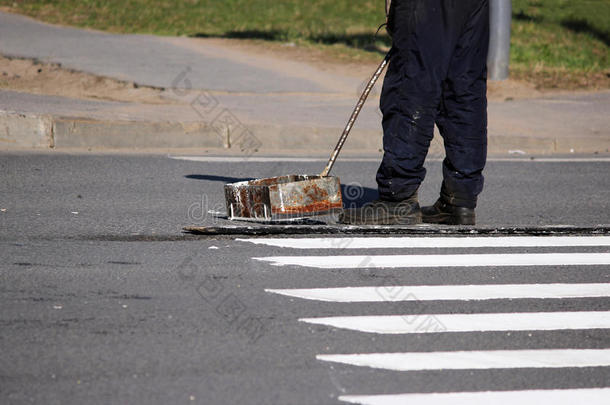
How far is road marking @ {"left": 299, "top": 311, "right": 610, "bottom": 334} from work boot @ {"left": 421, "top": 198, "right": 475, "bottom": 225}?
71.3 inches

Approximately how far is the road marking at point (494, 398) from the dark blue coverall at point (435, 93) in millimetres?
2511

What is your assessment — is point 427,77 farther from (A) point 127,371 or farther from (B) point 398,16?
(A) point 127,371

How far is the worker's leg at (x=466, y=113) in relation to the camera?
5590mm

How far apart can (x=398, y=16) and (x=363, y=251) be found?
141cm

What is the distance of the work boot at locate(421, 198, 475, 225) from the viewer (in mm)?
5910

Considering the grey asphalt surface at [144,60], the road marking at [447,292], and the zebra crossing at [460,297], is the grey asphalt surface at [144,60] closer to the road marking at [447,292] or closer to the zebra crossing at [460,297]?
the zebra crossing at [460,297]

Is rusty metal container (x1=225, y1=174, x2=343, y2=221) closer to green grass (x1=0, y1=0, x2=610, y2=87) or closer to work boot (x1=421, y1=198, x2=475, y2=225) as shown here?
work boot (x1=421, y1=198, x2=475, y2=225)

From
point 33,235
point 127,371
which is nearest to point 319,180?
point 33,235

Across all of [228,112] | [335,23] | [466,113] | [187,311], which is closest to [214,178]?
[466,113]

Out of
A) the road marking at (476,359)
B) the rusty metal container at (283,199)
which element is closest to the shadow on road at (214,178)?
the rusty metal container at (283,199)

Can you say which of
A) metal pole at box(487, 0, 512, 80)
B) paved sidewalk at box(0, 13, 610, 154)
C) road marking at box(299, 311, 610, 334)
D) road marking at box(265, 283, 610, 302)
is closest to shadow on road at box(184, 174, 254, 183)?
paved sidewalk at box(0, 13, 610, 154)

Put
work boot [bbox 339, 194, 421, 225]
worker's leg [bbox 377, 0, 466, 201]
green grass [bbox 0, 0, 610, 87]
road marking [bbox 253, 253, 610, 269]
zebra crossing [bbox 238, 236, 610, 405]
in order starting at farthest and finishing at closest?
green grass [bbox 0, 0, 610, 87]
work boot [bbox 339, 194, 421, 225]
worker's leg [bbox 377, 0, 466, 201]
road marking [bbox 253, 253, 610, 269]
zebra crossing [bbox 238, 236, 610, 405]

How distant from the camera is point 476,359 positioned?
354 centimetres

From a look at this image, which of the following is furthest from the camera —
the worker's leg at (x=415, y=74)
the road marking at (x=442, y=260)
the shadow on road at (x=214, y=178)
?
the shadow on road at (x=214, y=178)
